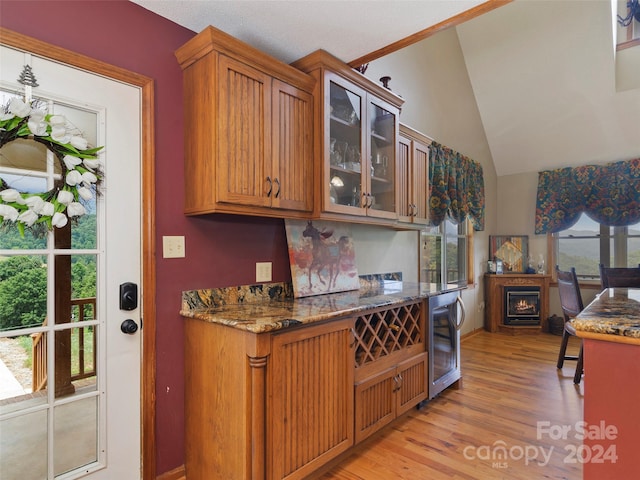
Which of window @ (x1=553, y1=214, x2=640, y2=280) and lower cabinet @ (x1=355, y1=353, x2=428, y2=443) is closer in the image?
lower cabinet @ (x1=355, y1=353, x2=428, y2=443)

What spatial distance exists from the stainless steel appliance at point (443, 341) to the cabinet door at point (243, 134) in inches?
63.4

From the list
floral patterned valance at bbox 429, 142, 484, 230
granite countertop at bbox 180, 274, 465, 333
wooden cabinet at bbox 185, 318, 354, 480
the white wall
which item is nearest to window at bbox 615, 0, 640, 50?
the white wall

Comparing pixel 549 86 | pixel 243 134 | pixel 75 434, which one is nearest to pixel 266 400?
pixel 75 434

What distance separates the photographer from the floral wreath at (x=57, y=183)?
Answer: 137cm

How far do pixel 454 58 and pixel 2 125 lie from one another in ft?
16.1

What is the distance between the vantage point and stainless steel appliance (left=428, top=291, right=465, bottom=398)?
→ 2719 millimetres

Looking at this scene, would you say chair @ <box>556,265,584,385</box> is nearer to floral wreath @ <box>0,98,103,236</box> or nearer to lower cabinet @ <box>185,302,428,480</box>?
lower cabinet @ <box>185,302,428,480</box>

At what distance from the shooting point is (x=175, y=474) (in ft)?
6.07

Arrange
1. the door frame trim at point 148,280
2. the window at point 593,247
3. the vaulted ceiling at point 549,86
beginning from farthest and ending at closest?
the window at point 593,247 < the vaulted ceiling at point 549,86 < the door frame trim at point 148,280

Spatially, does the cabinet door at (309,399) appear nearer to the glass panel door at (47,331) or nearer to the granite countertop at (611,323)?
the glass panel door at (47,331)

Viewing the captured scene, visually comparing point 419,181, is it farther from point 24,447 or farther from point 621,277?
point 24,447

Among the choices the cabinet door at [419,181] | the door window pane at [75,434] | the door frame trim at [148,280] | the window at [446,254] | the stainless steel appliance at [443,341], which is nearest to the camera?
the door window pane at [75,434]

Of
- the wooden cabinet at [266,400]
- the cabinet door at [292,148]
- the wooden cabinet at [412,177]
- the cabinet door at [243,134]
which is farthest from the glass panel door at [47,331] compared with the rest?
the wooden cabinet at [412,177]

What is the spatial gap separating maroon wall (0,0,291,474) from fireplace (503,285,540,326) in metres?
4.54
